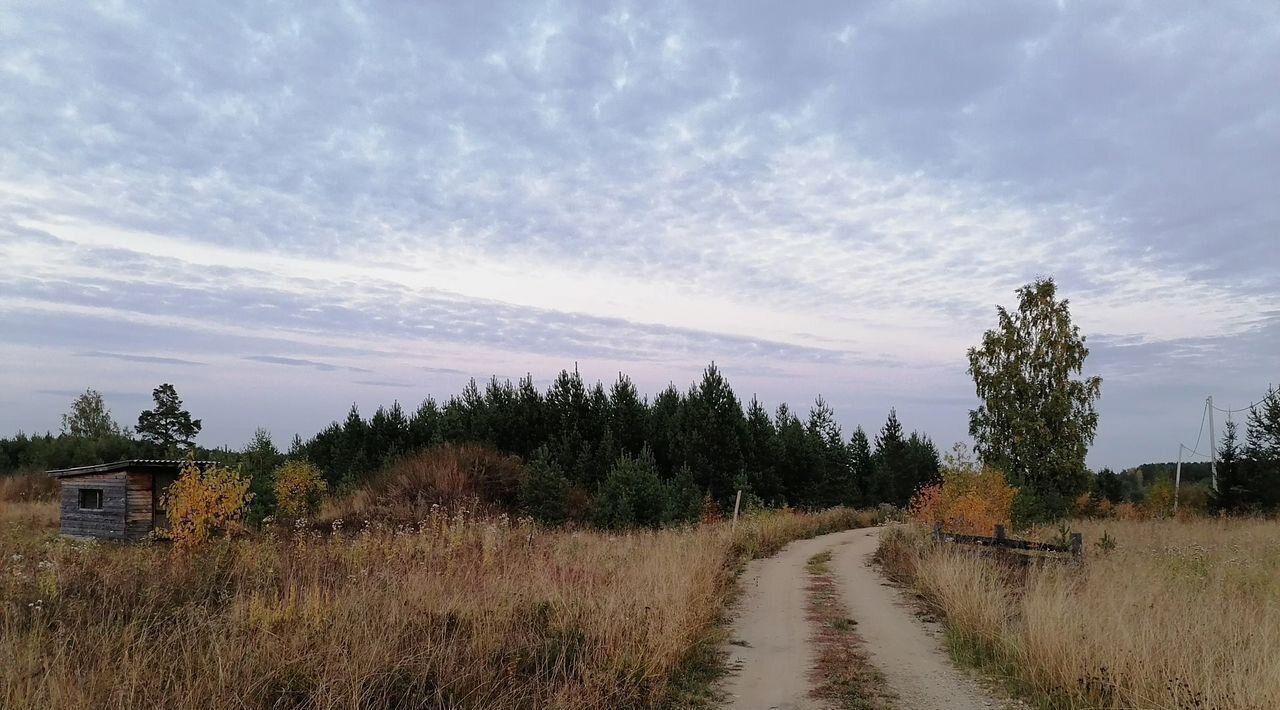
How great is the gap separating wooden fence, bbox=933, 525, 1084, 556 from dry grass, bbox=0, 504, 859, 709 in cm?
719

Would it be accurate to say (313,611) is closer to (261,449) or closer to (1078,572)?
(1078,572)

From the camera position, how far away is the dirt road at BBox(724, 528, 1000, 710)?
7.25 meters

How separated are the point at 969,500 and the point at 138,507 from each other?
27867 millimetres

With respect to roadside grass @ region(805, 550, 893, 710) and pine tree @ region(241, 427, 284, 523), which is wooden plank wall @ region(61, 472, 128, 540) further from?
roadside grass @ region(805, 550, 893, 710)

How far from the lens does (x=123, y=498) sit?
1035 inches

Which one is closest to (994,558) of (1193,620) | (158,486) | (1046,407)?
(1193,620)

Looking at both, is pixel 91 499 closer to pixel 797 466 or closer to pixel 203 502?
pixel 203 502

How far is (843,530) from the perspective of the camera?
102ft

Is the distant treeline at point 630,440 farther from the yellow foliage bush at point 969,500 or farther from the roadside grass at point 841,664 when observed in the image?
the roadside grass at point 841,664

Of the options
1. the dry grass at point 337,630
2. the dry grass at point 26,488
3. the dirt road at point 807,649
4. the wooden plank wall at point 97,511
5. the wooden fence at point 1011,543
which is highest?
the dry grass at point 337,630

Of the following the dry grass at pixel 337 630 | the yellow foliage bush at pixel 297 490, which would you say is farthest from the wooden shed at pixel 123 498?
the dry grass at pixel 337 630

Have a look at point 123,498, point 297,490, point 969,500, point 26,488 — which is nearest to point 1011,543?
point 969,500

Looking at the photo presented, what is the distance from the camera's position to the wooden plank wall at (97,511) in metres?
26.4

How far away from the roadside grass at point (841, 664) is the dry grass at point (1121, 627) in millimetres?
1328
